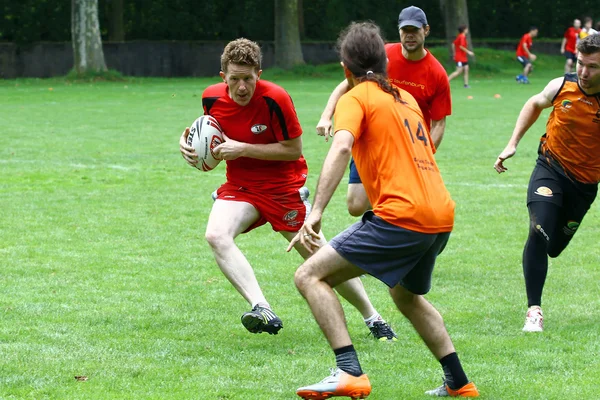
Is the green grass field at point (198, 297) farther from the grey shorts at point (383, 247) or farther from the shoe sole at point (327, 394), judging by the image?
the grey shorts at point (383, 247)

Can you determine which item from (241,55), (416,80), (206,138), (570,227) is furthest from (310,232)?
(416,80)

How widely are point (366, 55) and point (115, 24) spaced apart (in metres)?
39.6

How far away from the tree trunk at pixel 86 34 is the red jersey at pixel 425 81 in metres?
28.4

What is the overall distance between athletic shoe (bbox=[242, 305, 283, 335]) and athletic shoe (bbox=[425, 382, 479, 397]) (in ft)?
4.13

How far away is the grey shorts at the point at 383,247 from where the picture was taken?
4695mm

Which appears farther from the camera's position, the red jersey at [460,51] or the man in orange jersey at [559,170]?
the red jersey at [460,51]

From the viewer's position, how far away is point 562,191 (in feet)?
22.4

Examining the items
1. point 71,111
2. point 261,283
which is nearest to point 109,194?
point 261,283

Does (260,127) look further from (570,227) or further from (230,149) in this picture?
(570,227)

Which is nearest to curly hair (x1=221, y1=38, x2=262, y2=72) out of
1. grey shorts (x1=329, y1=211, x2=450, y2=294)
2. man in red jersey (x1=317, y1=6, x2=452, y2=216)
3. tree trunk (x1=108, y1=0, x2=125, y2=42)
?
man in red jersey (x1=317, y1=6, x2=452, y2=216)

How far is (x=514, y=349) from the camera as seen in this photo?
606cm

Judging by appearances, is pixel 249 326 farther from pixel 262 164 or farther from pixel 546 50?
pixel 546 50

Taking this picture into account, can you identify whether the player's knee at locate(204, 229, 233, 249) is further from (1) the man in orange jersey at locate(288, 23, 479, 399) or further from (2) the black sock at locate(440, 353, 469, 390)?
(2) the black sock at locate(440, 353, 469, 390)

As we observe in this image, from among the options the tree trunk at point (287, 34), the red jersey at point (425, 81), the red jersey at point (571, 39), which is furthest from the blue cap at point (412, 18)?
the tree trunk at point (287, 34)
